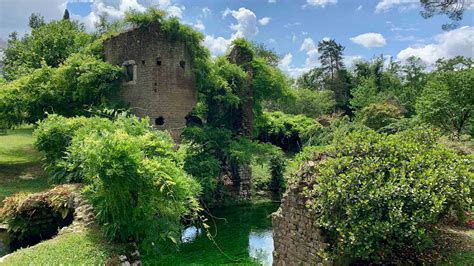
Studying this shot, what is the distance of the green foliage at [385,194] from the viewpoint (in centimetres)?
630

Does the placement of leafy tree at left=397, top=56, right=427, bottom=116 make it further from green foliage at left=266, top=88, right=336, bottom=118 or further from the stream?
the stream

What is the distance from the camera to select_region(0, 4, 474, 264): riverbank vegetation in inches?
261

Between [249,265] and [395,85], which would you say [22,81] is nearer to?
[249,265]

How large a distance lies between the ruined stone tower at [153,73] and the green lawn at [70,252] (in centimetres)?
1074

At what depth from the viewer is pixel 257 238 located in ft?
48.1

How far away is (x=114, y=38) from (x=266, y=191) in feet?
36.9

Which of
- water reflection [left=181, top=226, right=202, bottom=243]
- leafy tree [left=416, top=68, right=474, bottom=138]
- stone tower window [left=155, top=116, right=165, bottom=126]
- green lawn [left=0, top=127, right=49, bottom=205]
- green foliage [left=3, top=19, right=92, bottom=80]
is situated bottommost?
water reflection [left=181, top=226, right=202, bottom=243]

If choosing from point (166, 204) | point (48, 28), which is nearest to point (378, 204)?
point (166, 204)

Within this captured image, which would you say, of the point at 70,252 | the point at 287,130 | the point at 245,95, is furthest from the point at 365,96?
the point at 70,252

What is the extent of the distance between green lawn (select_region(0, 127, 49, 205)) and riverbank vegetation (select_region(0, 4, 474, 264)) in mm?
89

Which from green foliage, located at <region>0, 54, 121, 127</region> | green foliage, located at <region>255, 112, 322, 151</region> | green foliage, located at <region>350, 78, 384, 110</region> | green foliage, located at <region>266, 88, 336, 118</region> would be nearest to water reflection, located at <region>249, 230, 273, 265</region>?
green foliage, located at <region>0, 54, 121, 127</region>

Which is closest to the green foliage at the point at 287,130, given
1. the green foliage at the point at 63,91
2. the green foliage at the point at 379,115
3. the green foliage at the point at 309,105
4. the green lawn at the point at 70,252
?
the green foliage at the point at 379,115

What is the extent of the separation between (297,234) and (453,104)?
1732 cm

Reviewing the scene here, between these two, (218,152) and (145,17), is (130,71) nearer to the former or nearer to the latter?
(145,17)
